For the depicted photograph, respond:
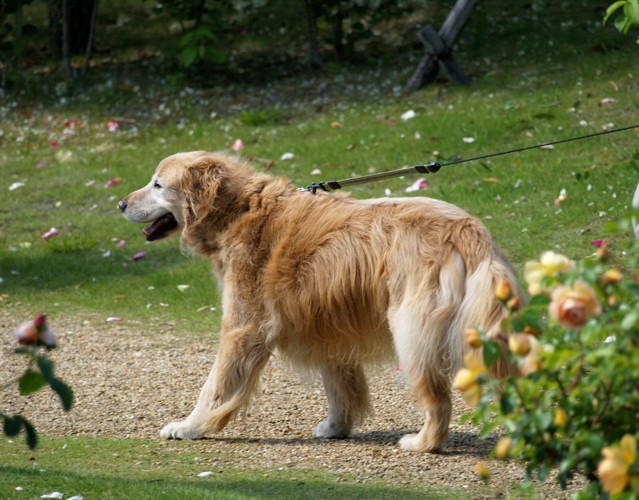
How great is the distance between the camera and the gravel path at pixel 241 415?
5012mm

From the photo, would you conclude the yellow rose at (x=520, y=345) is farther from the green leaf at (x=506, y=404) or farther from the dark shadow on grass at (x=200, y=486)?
the dark shadow on grass at (x=200, y=486)

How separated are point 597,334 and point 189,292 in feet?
21.8

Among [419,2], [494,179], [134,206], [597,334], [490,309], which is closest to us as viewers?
[597,334]

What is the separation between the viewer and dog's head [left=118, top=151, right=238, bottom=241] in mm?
5828

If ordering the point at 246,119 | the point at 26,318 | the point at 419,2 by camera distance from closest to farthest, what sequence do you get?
the point at 26,318
the point at 246,119
the point at 419,2

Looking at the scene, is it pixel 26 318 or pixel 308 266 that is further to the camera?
pixel 26 318

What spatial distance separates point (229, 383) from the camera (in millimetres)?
5598

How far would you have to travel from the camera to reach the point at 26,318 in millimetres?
8375

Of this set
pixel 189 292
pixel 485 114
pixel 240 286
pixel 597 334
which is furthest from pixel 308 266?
pixel 485 114

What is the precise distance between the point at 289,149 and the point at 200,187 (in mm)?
5928

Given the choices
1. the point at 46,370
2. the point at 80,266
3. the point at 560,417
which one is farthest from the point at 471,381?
the point at 80,266

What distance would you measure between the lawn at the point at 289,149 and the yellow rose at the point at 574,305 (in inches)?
102

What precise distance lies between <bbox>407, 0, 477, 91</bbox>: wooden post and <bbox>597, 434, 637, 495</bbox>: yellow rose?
10482 millimetres

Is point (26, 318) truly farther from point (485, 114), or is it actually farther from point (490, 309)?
point (485, 114)
